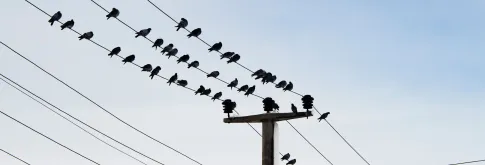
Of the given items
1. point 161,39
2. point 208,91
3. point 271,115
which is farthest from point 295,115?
point 208,91

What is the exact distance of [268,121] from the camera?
3366 cm

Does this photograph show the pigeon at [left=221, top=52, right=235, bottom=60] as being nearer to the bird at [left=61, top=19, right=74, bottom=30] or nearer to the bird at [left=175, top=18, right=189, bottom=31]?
the bird at [left=175, top=18, right=189, bottom=31]

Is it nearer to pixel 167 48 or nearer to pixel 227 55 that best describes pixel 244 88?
pixel 227 55

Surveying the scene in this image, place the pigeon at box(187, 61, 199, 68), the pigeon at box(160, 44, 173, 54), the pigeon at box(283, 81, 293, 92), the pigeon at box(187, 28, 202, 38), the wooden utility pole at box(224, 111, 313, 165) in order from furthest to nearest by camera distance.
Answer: the pigeon at box(283, 81, 293, 92) < the pigeon at box(187, 61, 199, 68) < the pigeon at box(187, 28, 202, 38) < the pigeon at box(160, 44, 173, 54) < the wooden utility pole at box(224, 111, 313, 165)

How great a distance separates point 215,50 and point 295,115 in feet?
27.2

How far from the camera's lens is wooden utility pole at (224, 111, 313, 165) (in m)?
32.8

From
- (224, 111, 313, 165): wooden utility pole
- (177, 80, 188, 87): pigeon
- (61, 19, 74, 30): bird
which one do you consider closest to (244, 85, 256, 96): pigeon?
(177, 80, 188, 87): pigeon

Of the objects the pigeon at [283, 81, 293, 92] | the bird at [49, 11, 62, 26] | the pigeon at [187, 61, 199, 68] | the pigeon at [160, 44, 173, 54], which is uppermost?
the pigeon at [283, 81, 293, 92]

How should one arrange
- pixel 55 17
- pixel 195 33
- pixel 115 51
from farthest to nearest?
1. pixel 195 33
2. pixel 115 51
3. pixel 55 17

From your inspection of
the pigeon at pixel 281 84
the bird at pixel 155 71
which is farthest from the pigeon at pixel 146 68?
the pigeon at pixel 281 84

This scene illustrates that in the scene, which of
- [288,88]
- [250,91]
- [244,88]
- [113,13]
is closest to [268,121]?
[113,13]

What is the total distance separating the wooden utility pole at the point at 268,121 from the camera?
32781 millimetres

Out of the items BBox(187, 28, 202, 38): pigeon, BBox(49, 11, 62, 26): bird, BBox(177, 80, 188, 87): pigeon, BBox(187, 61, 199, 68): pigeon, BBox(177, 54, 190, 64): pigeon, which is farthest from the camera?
BBox(187, 61, 199, 68): pigeon

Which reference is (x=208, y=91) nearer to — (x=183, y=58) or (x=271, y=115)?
(x=183, y=58)
